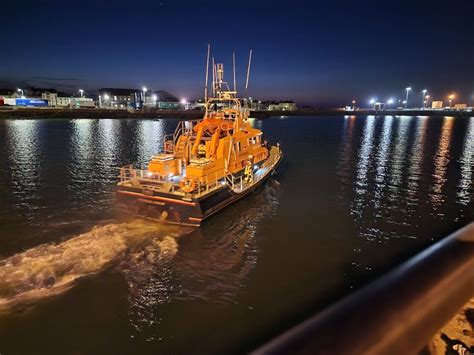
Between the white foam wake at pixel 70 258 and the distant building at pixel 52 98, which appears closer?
the white foam wake at pixel 70 258

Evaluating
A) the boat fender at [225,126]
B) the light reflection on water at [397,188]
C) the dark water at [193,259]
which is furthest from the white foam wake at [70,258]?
the light reflection on water at [397,188]

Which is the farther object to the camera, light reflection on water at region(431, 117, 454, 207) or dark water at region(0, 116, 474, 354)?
light reflection on water at region(431, 117, 454, 207)

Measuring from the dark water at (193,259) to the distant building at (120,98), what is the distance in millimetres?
162497

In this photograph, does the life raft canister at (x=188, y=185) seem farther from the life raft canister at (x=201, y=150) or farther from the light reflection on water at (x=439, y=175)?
the light reflection on water at (x=439, y=175)

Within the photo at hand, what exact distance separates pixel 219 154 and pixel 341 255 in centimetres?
815

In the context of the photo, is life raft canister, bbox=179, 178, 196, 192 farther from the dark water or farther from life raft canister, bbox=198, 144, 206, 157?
life raft canister, bbox=198, 144, 206, 157

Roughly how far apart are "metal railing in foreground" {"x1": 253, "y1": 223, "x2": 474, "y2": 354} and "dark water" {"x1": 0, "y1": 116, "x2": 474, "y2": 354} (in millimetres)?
6264

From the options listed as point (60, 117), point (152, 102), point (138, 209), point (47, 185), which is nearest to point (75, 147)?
point (47, 185)

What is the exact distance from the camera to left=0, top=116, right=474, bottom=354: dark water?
8.41 m

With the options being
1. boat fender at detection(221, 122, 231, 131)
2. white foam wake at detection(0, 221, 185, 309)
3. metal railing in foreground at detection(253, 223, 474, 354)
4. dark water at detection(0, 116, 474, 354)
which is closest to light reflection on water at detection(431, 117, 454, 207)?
dark water at detection(0, 116, 474, 354)

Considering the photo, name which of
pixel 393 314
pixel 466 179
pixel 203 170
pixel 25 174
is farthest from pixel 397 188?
pixel 25 174

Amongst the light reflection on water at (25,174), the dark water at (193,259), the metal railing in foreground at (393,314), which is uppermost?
the metal railing in foreground at (393,314)

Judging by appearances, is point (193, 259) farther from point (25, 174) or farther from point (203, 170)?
point (25, 174)

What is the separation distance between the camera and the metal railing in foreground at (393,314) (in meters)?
1.82
